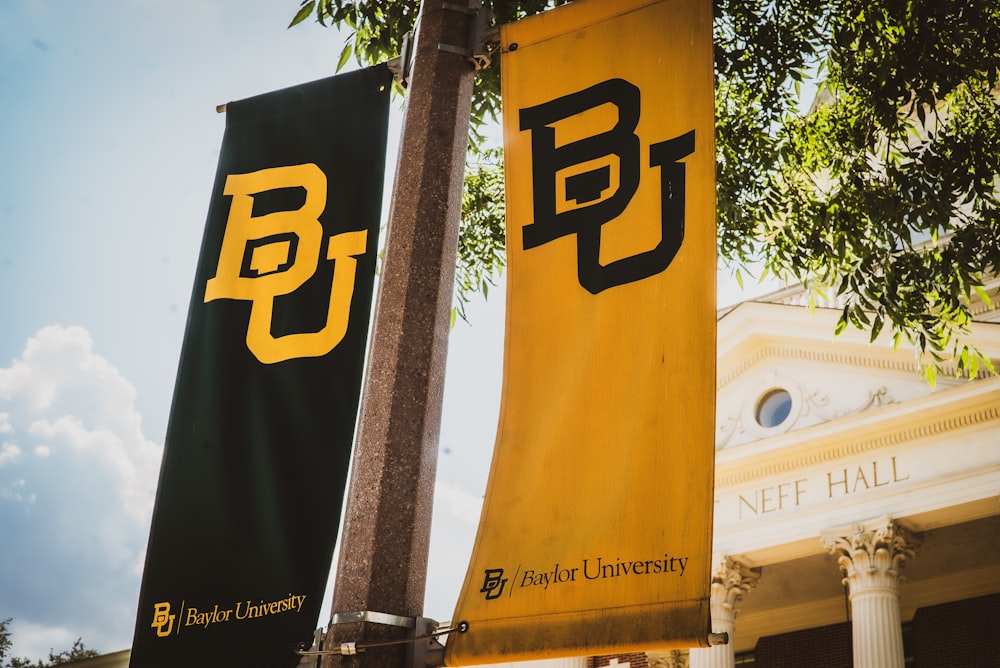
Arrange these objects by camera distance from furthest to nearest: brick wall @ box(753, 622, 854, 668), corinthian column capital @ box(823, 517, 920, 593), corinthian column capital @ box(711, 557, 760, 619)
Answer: brick wall @ box(753, 622, 854, 668)
corinthian column capital @ box(711, 557, 760, 619)
corinthian column capital @ box(823, 517, 920, 593)

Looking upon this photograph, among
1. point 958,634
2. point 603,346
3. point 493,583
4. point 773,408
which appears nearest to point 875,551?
point 958,634

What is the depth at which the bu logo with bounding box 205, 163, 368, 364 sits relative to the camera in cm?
425

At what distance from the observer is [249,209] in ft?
15.7

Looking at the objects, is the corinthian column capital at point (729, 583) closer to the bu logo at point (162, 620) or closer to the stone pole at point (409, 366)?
the stone pole at point (409, 366)

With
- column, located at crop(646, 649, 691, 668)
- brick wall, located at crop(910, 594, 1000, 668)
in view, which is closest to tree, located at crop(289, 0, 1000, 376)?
brick wall, located at crop(910, 594, 1000, 668)

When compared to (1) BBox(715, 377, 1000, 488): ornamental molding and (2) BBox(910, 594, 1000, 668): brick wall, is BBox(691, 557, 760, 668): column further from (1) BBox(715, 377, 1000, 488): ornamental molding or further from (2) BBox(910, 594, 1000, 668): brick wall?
(2) BBox(910, 594, 1000, 668): brick wall

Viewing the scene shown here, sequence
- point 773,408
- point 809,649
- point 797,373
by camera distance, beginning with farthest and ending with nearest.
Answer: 1. point 809,649
2. point 773,408
3. point 797,373

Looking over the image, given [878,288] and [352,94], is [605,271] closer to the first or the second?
[352,94]

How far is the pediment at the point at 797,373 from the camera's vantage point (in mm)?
17250

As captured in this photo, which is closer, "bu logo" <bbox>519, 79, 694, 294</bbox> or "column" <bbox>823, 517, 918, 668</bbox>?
"bu logo" <bbox>519, 79, 694, 294</bbox>

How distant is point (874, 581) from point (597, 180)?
1345 centimetres

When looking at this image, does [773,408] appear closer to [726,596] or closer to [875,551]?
[726,596]

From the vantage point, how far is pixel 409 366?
384 cm

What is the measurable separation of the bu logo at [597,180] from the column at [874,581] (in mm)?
12748
